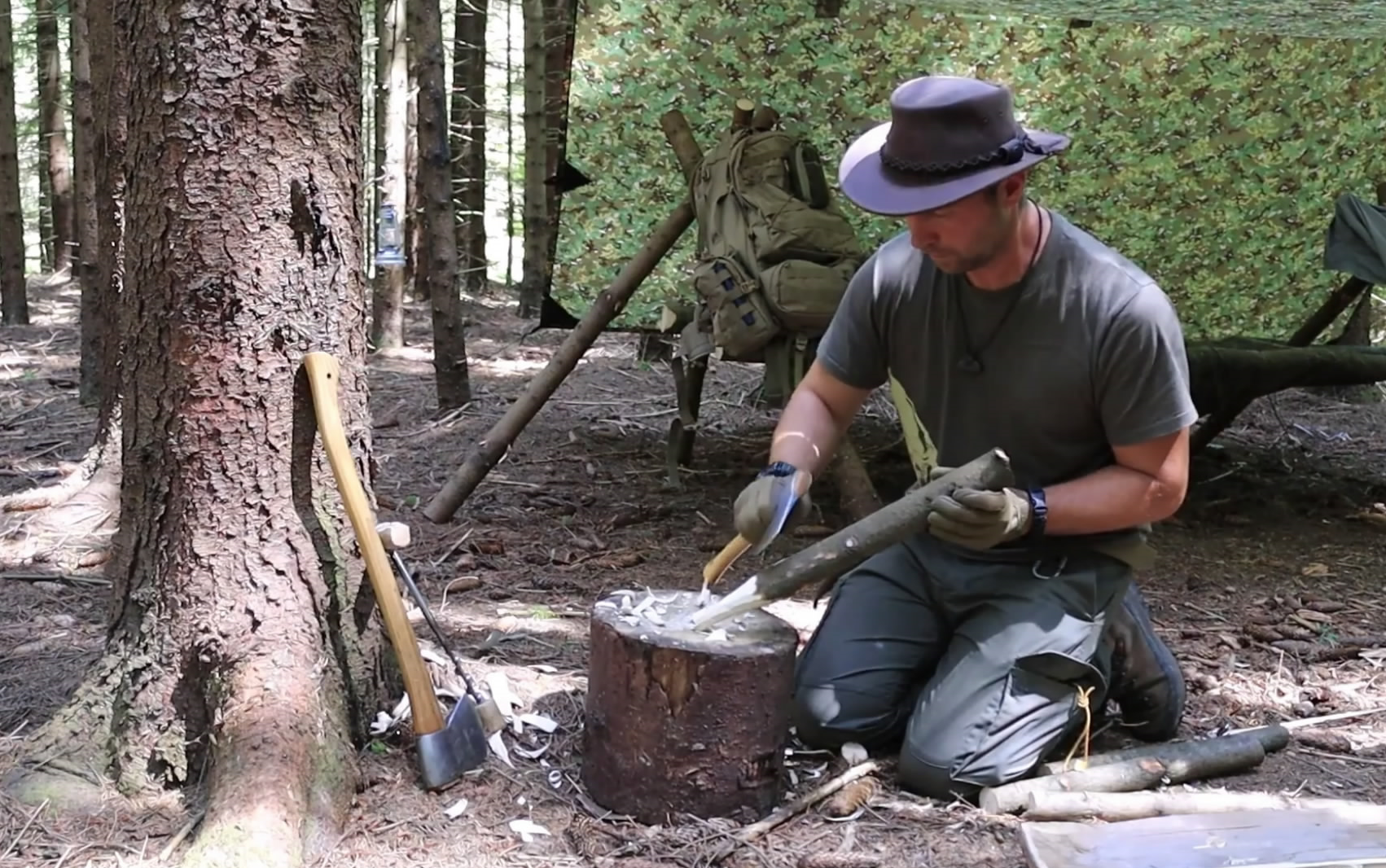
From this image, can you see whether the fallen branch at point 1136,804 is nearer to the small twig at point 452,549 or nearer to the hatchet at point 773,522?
the hatchet at point 773,522

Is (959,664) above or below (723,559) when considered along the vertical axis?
below

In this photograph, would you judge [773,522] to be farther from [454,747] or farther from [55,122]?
[55,122]

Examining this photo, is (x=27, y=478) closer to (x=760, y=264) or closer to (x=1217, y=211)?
(x=760, y=264)

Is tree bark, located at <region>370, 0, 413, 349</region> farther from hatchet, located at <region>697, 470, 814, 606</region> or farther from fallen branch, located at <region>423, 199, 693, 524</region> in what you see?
hatchet, located at <region>697, 470, 814, 606</region>

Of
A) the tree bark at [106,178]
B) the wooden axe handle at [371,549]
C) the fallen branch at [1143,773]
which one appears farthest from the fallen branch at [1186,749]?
the tree bark at [106,178]

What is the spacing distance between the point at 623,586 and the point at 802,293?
3.98 feet

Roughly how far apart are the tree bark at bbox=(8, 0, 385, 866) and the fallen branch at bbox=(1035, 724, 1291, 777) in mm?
1618

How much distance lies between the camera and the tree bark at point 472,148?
12209 millimetres

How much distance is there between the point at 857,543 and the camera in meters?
2.70

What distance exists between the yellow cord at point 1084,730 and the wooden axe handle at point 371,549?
1.46 meters

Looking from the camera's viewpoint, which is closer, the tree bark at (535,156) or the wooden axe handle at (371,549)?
the wooden axe handle at (371,549)

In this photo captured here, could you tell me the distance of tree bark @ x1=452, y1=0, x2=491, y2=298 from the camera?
12.2m

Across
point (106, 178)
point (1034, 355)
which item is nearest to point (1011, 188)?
point (1034, 355)

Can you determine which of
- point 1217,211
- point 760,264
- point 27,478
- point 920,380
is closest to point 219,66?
point 920,380
